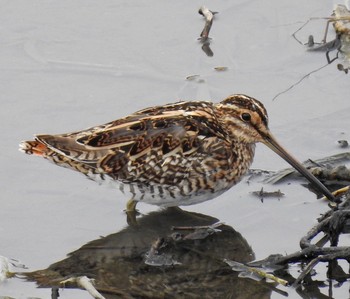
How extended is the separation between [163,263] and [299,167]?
1278 millimetres

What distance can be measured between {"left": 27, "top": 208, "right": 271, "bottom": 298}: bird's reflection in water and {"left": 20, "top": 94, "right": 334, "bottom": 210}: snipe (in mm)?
277

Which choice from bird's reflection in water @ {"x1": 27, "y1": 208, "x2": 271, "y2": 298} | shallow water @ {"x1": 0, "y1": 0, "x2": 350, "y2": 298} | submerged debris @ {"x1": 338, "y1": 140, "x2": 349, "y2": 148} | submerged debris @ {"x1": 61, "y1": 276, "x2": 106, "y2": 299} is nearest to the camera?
submerged debris @ {"x1": 61, "y1": 276, "x2": 106, "y2": 299}

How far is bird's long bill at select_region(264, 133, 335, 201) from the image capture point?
7453mm

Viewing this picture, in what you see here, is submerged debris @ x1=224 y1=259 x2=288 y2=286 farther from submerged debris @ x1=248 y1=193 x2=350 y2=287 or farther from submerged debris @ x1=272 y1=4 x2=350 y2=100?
submerged debris @ x1=272 y1=4 x2=350 y2=100

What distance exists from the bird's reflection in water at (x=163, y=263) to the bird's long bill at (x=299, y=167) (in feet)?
2.13

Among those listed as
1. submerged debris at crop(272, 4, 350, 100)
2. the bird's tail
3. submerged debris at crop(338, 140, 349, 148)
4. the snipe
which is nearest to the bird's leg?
the snipe

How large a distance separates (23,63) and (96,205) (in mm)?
2269

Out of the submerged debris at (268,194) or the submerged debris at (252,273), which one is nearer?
the submerged debris at (252,273)

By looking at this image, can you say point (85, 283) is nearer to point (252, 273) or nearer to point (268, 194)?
point (252, 273)

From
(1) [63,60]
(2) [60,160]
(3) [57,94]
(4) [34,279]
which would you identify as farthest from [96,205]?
(1) [63,60]

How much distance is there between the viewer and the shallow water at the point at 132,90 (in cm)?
735

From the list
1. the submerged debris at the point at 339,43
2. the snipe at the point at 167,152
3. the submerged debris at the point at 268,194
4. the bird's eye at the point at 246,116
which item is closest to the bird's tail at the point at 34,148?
the snipe at the point at 167,152

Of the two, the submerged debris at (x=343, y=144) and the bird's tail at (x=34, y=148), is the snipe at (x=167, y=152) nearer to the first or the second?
the bird's tail at (x=34, y=148)

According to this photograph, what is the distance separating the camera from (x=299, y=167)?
7488 mm
